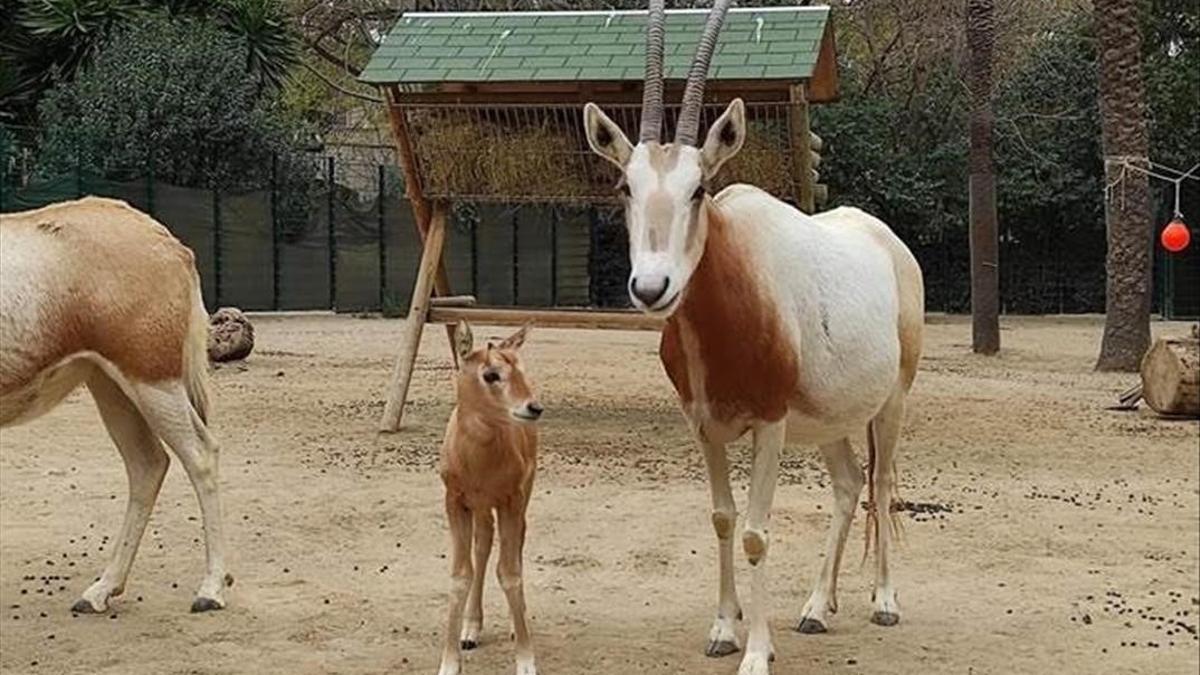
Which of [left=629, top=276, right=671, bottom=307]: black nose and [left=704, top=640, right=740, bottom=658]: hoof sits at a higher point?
[left=629, top=276, right=671, bottom=307]: black nose

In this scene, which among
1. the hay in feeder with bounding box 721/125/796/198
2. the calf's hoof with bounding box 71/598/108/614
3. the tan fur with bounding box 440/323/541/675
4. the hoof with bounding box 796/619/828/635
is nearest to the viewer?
the tan fur with bounding box 440/323/541/675

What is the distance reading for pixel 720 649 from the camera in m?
5.26

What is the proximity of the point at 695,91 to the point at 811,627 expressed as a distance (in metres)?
2.03

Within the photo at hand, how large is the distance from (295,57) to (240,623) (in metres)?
22.6

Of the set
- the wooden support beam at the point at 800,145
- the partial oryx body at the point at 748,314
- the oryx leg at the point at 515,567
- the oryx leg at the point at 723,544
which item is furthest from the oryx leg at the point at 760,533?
the wooden support beam at the point at 800,145

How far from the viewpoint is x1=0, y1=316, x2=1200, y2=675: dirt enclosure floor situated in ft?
17.3

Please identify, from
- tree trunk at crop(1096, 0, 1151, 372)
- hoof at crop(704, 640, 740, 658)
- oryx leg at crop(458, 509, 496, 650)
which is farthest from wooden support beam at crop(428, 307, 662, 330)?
tree trunk at crop(1096, 0, 1151, 372)

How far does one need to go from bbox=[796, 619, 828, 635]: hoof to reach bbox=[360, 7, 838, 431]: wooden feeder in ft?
16.4

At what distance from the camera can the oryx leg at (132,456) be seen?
6.11 meters

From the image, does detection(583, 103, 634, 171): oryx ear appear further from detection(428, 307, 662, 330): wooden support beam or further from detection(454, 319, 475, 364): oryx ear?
detection(428, 307, 662, 330): wooden support beam

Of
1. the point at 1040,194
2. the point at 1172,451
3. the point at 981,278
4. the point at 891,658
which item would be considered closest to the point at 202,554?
the point at 891,658

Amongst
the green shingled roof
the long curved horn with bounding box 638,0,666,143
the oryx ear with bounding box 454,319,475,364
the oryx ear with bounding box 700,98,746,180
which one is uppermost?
the green shingled roof

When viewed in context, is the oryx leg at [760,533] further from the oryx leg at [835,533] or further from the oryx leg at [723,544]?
the oryx leg at [835,533]

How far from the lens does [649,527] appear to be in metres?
7.41
